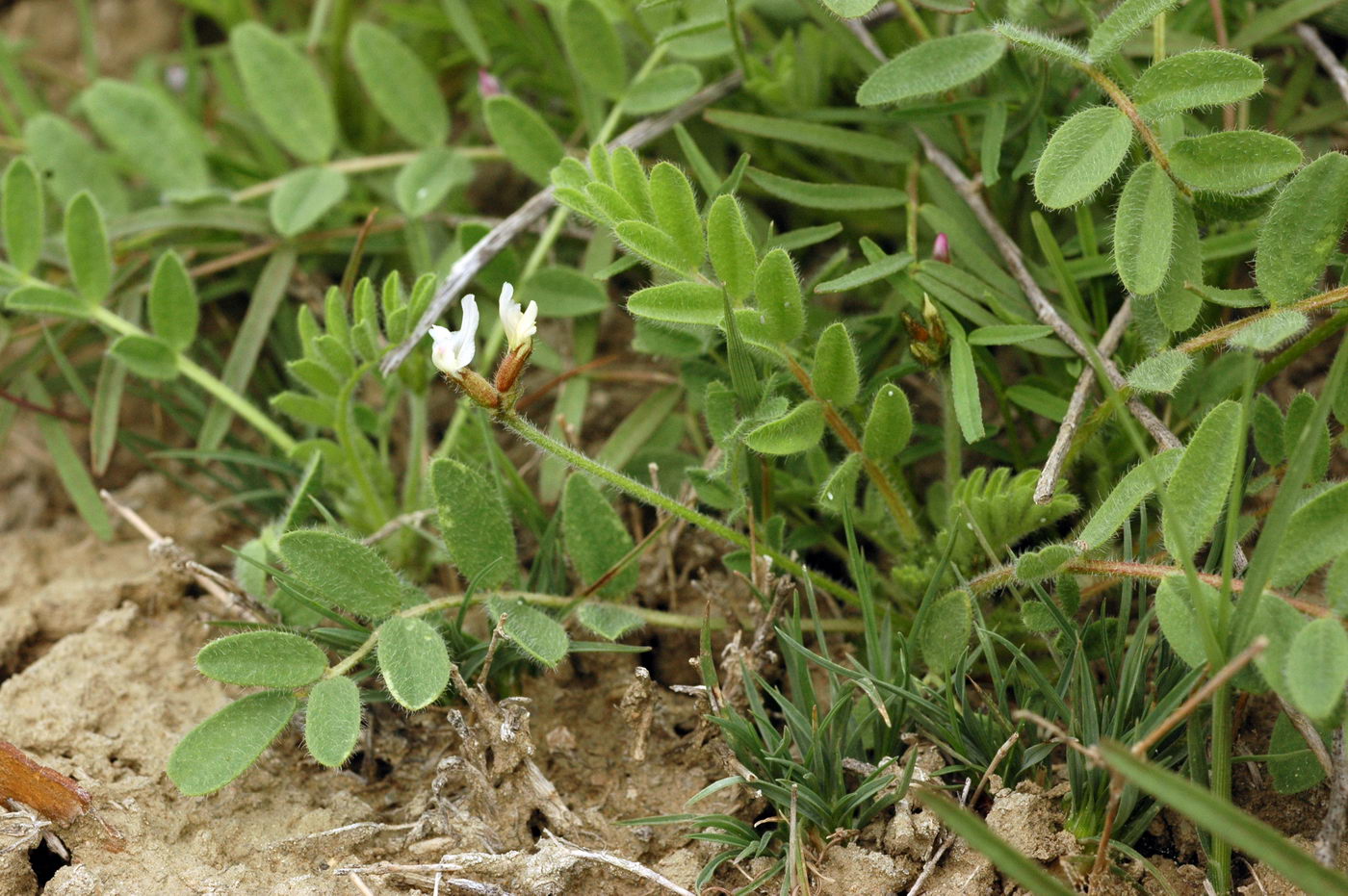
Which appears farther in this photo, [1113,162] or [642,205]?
[642,205]

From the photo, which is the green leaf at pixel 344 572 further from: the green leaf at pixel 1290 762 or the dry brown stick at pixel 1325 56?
the dry brown stick at pixel 1325 56

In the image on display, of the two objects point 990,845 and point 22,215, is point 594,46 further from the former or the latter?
point 990,845

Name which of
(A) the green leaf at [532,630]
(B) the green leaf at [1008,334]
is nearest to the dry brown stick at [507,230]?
(A) the green leaf at [532,630]

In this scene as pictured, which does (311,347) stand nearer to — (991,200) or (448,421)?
(448,421)

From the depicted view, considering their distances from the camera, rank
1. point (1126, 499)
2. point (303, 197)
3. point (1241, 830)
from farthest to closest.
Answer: point (303, 197)
point (1126, 499)
point (1241, 830)

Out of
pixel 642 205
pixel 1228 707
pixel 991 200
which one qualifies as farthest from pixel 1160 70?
pixel 1228 707

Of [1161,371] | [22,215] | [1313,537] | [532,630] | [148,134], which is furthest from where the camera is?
[148,134]

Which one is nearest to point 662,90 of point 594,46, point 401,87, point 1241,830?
point 594,46
